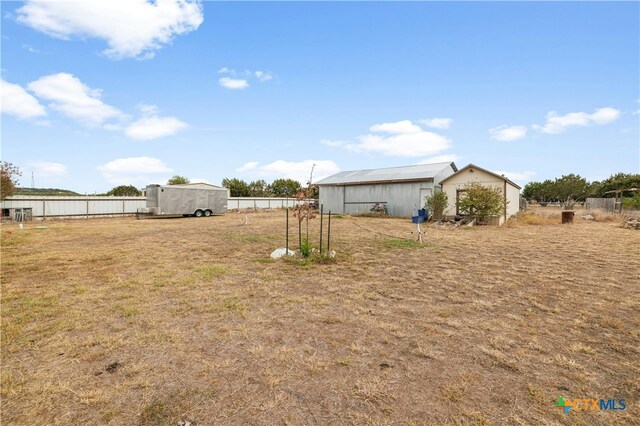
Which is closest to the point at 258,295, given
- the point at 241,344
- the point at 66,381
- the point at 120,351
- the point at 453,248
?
the point at 241,344

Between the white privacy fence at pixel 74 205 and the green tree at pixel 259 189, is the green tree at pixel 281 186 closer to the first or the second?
the green tree at pixel 259 189

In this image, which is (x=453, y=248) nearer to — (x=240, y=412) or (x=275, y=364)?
(x=275, y=364)

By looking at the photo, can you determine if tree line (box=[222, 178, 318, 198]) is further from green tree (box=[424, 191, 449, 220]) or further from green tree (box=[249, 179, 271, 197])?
green tree (box=[424, 191, 449, 220])

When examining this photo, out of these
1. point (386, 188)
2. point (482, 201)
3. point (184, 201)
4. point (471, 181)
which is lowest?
point (482, 201)

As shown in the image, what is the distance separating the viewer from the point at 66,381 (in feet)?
9.65

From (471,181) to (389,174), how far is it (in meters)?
7.65

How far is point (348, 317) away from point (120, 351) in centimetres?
301

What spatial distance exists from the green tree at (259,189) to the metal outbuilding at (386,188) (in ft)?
106

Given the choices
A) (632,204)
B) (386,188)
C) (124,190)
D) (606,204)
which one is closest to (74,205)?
(386,188)

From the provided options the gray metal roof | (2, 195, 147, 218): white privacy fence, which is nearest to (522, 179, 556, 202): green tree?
the gray metal roof

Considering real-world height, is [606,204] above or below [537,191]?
below

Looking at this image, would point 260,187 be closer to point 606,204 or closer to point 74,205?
point 74,205

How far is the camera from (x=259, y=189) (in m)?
62.4

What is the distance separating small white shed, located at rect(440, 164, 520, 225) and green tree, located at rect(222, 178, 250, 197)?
4508cm
